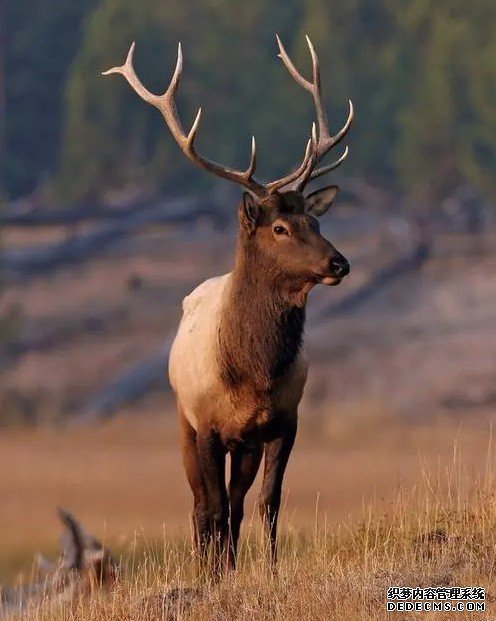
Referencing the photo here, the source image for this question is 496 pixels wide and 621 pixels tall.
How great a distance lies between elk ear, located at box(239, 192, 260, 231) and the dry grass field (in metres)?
1.41

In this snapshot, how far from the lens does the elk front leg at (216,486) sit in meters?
9.00

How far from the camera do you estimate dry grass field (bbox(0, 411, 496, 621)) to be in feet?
25.0

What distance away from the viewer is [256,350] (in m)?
8.97

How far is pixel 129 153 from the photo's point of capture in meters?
38.7

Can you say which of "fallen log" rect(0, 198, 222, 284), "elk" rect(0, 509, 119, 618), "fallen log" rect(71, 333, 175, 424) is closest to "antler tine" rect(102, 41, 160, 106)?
"elk" rect(0, 509, 119, 618)

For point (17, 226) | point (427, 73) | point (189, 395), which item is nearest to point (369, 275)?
point (427, 73)

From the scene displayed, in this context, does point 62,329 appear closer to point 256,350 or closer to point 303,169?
point 303,169

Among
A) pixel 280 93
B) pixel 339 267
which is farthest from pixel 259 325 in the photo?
pixel 280 93

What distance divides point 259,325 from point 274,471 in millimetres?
704

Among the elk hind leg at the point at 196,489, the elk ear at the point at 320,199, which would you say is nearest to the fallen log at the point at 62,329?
the elk hind leg at the point at 196,489

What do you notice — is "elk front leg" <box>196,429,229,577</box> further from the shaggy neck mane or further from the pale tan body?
the shaggy neck mane

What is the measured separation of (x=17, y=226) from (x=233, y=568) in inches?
1238

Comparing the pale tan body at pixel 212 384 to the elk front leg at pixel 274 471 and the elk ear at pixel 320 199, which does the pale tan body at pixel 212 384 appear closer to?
the elk front leg at pixel 274 471

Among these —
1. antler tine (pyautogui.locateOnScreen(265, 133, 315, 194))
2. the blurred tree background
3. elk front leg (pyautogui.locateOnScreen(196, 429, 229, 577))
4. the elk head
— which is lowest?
elk front leg (pyautogui.locateOnScreen(196, 429, 229, 577))
